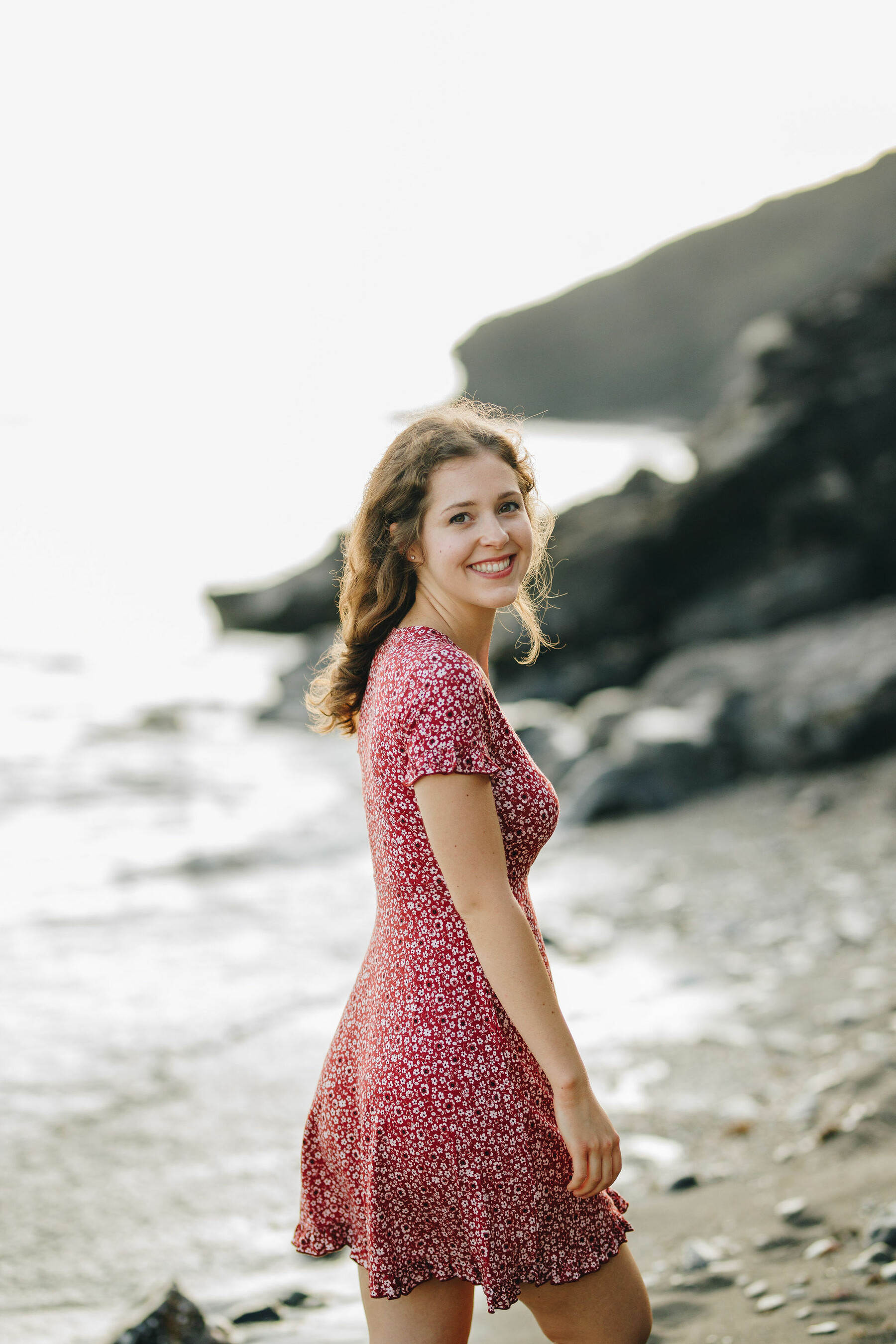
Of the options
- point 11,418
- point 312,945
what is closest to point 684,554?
point 312,945

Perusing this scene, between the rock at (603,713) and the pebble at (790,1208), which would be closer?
the pebble at (790,1208)

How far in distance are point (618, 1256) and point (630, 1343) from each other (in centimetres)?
15

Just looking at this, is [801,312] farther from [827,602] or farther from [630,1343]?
[630,1343]

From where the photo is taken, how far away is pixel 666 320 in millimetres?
76000

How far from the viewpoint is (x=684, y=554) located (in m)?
14.6

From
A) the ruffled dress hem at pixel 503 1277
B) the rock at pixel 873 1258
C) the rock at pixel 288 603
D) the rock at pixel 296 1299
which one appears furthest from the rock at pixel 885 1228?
the rock at pixel 288 603

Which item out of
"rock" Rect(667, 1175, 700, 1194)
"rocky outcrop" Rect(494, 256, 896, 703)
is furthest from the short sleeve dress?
"rocky outcrop" Rect(494, 256, 896, 703)

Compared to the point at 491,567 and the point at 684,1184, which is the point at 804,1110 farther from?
the point at 491,567

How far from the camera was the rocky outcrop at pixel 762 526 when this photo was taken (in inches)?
Answer: 525

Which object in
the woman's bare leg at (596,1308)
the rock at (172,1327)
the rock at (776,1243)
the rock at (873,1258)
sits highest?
the woman's bare leg at (596,1308)

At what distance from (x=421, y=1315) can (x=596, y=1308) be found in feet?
1.13

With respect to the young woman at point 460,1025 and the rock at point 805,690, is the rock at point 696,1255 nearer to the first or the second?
the young woman at point 460,1025

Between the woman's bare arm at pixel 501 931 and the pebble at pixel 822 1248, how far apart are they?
1582 millimetres

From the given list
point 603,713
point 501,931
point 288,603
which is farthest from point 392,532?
point 288,603
